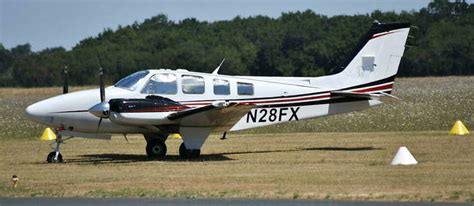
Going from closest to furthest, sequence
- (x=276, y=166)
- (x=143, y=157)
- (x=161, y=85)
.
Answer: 1. (x=276, y=166)
2. (x=161, y=85)
3. (x=143, y=157)

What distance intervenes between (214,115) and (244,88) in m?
1.57

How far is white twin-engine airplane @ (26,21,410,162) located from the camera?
2072 cm

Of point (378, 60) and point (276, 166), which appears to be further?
point (378, 60)

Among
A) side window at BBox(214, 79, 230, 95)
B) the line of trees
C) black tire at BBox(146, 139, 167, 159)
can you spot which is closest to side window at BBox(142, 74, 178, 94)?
side window at BBox(214, 79, 230, 95)

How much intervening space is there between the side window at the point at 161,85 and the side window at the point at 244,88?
1605mm

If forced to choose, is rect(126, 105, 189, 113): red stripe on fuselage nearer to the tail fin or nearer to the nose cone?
the nose cone

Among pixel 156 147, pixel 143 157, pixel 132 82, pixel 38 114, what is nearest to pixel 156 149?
pixel 156 147

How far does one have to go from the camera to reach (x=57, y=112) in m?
20.9

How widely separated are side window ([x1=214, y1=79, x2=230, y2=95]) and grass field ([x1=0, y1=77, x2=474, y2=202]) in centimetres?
159

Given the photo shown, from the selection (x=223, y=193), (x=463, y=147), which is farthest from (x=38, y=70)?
(x=223, y=193)

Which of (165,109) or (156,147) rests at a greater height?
(165,109)

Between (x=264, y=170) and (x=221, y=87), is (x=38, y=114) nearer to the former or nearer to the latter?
(x=221, y=87)

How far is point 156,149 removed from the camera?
2225cm

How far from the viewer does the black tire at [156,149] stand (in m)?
22.2
